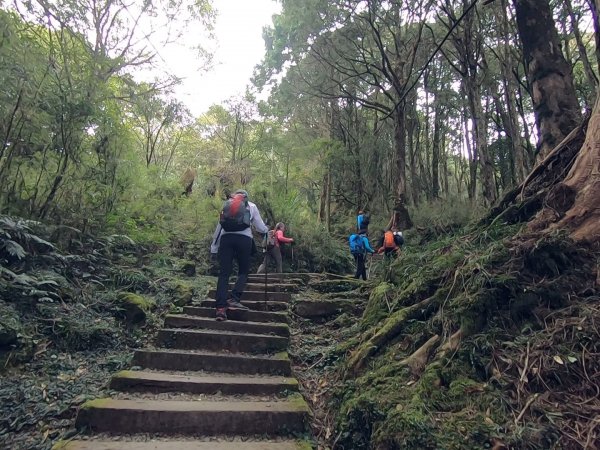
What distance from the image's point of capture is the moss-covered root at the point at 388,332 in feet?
13.6

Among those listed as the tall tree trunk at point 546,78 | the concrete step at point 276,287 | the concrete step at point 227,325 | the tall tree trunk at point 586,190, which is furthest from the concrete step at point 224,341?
the tall tree trunk at point 546,78

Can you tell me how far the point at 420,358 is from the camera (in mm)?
3553

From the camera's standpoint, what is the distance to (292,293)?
24.3ft

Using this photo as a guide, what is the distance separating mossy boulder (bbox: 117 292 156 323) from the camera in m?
5.90

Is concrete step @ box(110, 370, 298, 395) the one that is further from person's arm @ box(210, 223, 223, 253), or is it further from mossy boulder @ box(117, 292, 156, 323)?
person's arm @ box(210, 223, 223, 253)

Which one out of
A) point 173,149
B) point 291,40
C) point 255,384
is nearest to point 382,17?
point 291,40

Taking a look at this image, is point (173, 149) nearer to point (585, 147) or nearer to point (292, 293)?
point (292, 293)

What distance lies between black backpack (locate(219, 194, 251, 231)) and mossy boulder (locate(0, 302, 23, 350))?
280 centimetres

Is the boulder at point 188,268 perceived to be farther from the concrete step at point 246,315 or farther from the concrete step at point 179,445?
the concrete step at point 179,445

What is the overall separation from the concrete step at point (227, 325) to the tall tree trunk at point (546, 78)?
4.46 metres

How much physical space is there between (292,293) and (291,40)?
1360 centimetres

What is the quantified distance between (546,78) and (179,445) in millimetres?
6295

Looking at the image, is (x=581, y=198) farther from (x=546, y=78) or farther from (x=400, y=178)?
(x=400, y=178)

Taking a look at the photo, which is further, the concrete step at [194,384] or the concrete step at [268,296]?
the concrete step at [268,296]
